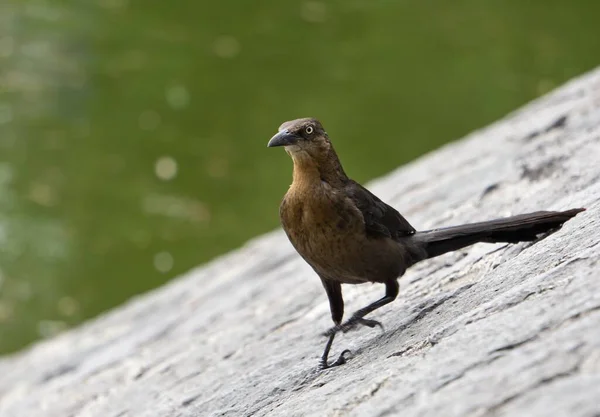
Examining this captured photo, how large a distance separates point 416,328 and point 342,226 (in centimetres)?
30

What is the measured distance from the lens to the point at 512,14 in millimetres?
7828

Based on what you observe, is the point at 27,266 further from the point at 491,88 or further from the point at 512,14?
the point at 512,14

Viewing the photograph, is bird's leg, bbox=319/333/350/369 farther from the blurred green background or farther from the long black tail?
the blurred green background

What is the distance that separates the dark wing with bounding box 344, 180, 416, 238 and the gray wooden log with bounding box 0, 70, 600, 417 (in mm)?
230

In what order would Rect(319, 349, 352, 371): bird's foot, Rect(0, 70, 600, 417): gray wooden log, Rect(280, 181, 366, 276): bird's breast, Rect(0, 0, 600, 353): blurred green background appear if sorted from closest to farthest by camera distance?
Rect(0, 70, 600, 417): gray wooden log < Rect(280, 181, 366, 276): bird's breast < Rect(319, 349, 352, 371): bird's foot < Rect(0, 0, 600, 353): blurred green background

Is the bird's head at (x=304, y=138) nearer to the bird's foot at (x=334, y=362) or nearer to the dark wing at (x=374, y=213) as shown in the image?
the dark wing at (x=374, y=213)

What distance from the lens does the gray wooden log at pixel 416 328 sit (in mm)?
1487

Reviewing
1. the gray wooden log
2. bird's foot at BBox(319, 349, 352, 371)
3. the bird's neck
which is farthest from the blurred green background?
the bird's neck

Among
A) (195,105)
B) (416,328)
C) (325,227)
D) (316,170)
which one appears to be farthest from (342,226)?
(195,105)

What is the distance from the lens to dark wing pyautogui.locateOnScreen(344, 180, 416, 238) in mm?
2339

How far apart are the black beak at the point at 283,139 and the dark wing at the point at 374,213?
0.18 metres

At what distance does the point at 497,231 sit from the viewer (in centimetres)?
235

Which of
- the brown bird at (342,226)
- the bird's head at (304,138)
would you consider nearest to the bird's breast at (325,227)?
the brown bird at (342,226)

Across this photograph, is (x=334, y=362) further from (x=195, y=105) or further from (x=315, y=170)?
(x=195, y=105)
